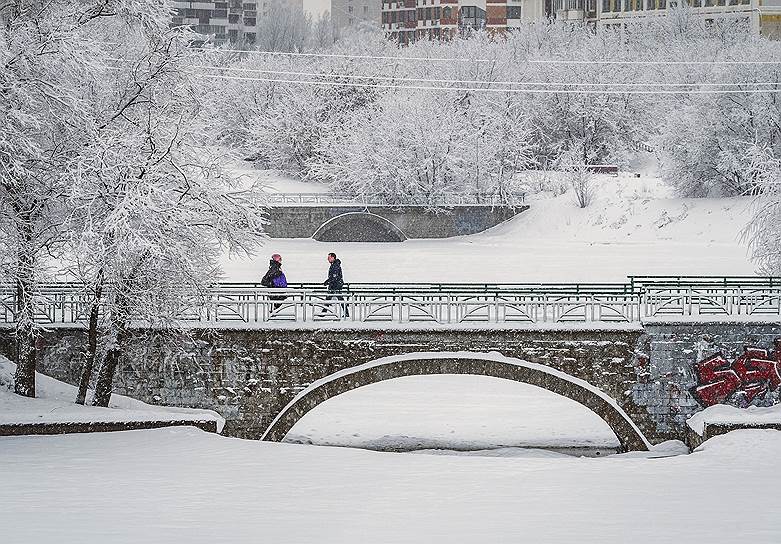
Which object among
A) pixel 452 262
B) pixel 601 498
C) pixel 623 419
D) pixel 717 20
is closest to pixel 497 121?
pixel 452 262

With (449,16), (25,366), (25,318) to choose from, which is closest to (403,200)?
(25,366)

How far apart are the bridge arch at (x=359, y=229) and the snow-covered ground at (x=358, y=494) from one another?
126 feet

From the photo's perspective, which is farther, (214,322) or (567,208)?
(567,208)

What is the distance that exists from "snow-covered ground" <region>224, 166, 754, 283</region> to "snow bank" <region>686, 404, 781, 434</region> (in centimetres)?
1724

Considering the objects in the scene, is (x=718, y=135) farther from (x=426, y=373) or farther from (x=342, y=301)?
(x=342, y=301)

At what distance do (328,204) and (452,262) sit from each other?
45.8ft

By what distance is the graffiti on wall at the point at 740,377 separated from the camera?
2462cm

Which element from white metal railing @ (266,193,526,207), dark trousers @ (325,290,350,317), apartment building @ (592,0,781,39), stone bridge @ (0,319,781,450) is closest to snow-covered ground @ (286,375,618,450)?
stone bridge @ (0,319,781,450)

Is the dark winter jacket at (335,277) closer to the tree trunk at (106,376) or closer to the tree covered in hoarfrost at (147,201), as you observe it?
the tree covered in hoarfrost at (147,201)

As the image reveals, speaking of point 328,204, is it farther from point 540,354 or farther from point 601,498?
point 601,498

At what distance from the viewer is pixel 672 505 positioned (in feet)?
54.6

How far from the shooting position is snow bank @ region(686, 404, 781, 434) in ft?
74.8

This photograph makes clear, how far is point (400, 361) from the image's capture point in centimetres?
2439

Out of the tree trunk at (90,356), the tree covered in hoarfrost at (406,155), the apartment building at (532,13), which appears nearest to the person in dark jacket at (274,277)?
the tree trunk at (90,356)
